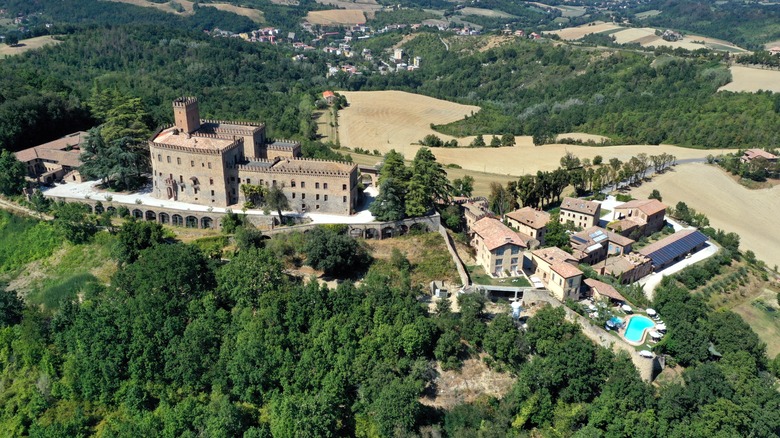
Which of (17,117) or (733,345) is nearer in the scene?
(733,345)

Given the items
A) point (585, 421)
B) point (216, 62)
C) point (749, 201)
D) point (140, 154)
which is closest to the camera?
point (585, 421)

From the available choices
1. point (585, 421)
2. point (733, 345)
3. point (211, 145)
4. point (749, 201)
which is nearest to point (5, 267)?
point (211, 145)

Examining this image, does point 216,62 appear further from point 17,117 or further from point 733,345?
point 733,345

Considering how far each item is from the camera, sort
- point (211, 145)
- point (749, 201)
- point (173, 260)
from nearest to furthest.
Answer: point (173, 260) → point (211, 145) → point (749, 201)

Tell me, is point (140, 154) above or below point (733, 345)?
above

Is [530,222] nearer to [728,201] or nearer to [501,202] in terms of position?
[501,202]

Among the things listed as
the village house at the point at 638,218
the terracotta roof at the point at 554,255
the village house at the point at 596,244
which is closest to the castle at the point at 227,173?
the terracotta roof at the point at 554,255

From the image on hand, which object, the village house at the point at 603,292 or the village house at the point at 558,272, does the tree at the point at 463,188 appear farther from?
the village house at the point at 603,292
